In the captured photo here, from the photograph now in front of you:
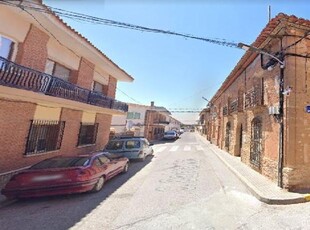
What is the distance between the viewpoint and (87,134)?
13305mm

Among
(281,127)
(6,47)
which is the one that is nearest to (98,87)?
(6,47)

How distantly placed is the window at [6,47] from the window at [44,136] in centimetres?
270

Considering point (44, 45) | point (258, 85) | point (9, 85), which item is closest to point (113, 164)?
point (9, 85)

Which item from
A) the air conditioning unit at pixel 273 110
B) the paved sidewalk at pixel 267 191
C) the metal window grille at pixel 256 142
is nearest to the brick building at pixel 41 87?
the paved sidewalk at pixel 267 191

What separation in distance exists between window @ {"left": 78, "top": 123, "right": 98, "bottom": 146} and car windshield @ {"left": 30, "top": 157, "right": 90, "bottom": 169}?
551 cm

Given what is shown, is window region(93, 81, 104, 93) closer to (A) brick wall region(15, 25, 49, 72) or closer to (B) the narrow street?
(A) brick wall region(15, 25, 49, 72)

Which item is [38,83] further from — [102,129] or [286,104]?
[286,104]

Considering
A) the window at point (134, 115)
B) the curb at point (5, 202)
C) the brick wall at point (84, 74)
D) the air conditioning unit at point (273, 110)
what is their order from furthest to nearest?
the window at point (134, 115) < the brick wall at point (84, 74) < the air conditioning unit at point (273, 110) < the curb at point (5, 202)

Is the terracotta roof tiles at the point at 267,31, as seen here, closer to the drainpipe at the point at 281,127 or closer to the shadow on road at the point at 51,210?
the drainpipe at the point at 281,127

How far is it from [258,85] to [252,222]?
697 cm

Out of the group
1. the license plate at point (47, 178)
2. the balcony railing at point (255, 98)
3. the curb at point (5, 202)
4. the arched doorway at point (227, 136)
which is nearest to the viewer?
the curb at point (5, 202)

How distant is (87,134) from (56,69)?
4.62 metres

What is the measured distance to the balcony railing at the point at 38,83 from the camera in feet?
20.9

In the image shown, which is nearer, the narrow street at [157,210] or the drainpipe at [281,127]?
the narrow street at [157,210]
